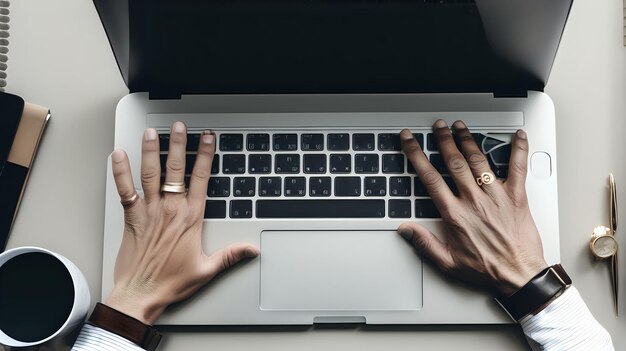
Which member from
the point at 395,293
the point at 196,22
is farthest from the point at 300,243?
the point at 196,22

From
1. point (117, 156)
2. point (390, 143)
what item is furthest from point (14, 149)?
point (390, 143)

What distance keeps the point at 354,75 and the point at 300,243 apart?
0.21 metres

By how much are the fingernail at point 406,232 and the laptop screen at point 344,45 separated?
0.17 m

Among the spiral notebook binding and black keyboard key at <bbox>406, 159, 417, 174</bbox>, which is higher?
the spiral notebook binding

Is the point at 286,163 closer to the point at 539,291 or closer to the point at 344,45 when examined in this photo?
the point at 344,45

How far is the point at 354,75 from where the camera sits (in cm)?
69

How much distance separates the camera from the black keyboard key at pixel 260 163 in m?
0.69

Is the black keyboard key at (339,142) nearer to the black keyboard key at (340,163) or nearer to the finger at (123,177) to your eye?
the black keyboard key at (340,163)

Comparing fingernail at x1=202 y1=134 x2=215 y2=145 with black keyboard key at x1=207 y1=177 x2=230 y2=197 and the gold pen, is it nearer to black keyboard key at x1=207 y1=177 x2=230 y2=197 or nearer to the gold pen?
black keyboard key at x1=207 y1=177 x2=230 y2=197

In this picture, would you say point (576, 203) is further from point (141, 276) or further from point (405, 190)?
point (141, 276)

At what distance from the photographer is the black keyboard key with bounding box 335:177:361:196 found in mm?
685

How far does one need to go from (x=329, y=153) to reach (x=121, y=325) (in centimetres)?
31

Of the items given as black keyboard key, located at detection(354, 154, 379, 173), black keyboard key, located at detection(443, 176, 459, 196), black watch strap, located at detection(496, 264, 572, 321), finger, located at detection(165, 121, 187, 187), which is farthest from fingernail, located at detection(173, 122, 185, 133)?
black watch strap, located at detection(496, 264, 572, 321)

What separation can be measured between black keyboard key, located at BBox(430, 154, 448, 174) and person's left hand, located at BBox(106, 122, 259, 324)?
0.78ft
